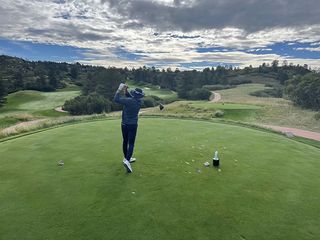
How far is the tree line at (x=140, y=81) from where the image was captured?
171ft

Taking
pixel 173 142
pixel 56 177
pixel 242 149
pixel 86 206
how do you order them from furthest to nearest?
pixel 173 142 → pixel 242 149 → pixel 56 177 → pixel 86 206

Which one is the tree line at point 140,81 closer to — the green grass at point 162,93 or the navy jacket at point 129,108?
the green grass at point 162,93

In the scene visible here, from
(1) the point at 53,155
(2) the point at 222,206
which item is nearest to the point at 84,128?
(1) the point at 53,155

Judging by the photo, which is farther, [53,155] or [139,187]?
[53,155]

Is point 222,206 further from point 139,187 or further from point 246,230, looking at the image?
point 139,187

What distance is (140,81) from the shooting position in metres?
126

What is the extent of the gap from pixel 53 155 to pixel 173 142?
184 inches

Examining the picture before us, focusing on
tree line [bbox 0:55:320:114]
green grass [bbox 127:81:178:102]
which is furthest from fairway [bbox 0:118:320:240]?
green grass [bbox 127:81:178:102]

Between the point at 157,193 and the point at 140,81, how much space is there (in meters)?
121

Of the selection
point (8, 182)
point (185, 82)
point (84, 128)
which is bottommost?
point (185, 82)

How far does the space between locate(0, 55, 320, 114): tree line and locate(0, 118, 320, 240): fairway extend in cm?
4203

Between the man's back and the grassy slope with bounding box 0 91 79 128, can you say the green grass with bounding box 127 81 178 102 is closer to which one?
the grassy slope with bounding box 0 91 79 128

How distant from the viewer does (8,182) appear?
7.30 m

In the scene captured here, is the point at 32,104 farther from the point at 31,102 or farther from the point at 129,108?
the point at 129,108
